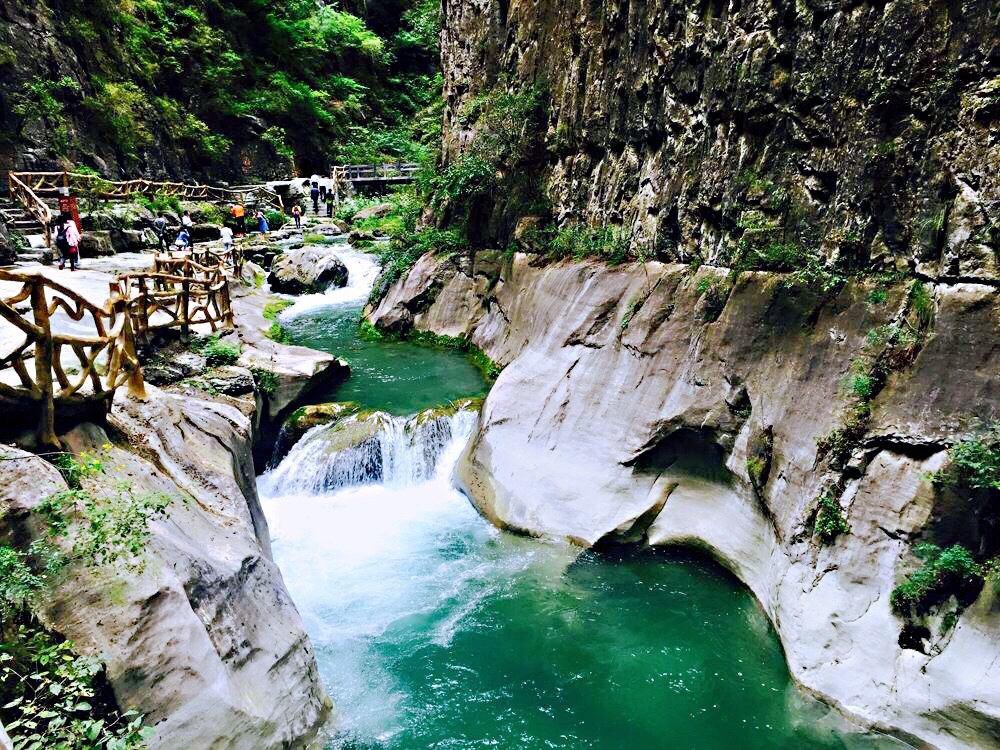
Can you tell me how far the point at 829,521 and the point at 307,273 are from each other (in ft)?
67.9

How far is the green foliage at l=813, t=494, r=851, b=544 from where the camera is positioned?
6.56 meters

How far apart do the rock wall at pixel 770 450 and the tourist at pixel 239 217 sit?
63.4 ft

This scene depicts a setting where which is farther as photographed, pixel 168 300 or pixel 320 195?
pixel 320 195

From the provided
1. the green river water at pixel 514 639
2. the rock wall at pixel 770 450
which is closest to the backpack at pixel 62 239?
the green river water at pixel 514 639

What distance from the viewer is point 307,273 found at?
75.4ft

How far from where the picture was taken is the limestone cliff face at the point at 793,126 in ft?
20.1

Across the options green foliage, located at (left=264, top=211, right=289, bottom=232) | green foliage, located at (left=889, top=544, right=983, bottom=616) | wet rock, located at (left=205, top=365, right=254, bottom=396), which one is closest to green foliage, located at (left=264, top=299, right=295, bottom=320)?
wet rock, located at (left=205, top=365, right=254, bottom=396)

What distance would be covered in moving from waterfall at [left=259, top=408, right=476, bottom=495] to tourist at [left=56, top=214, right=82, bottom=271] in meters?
9.62

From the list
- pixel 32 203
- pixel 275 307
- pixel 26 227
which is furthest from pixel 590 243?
pixel 26 227

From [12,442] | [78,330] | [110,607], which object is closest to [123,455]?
[12,442]

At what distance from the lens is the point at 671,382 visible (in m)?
9.17

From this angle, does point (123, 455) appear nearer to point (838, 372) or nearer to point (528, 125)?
point (838, 372)

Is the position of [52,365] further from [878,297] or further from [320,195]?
[320,195]

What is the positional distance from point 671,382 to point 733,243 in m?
2.34
